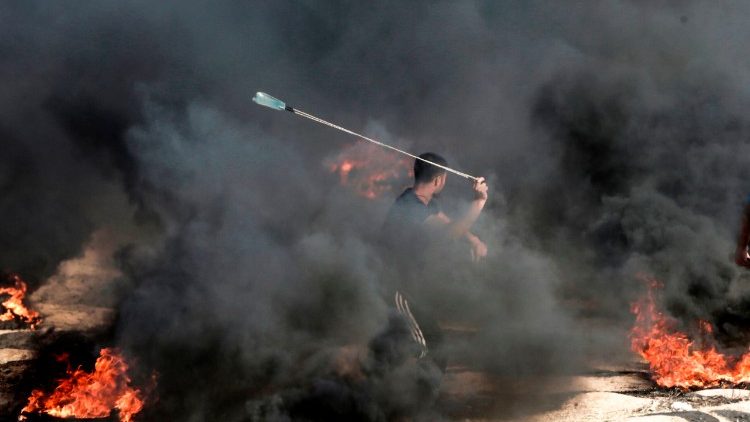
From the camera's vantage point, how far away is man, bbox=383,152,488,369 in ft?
13.5

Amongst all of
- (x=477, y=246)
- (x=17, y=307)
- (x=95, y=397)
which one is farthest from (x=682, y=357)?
(x=17, y=307)

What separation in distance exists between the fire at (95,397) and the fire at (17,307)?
109 inches

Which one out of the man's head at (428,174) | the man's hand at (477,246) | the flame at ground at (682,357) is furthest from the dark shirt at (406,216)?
the flame at ground at (682,357)

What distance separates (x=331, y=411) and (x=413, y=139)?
26.4 feet

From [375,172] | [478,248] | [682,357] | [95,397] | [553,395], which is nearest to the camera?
[478,248]

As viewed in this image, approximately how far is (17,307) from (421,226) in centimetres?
715

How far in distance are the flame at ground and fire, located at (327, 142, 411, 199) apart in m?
4.64

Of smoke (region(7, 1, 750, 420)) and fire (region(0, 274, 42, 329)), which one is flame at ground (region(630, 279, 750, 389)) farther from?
fire (region(0, 274, 42, 329))

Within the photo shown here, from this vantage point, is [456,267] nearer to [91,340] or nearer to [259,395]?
[259,395]

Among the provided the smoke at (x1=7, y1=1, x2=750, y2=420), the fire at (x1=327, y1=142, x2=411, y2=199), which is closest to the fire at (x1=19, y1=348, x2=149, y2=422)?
the smoke at (x1=7, y1=1, x2=750, y2=420)

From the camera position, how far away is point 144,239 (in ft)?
31.0

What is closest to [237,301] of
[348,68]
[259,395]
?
[259,395]

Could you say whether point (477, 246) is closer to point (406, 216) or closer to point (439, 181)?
point (439, 181)

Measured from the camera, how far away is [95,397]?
16.4ft
